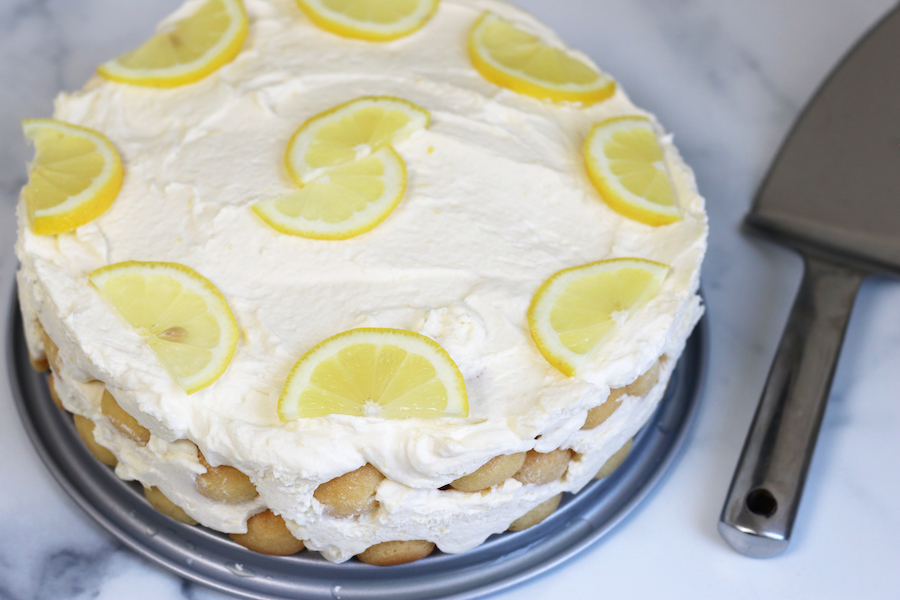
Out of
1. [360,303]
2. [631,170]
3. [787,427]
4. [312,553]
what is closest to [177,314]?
[360,303]

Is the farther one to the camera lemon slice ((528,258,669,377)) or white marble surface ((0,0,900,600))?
white marble surface ((0,0,900,600))

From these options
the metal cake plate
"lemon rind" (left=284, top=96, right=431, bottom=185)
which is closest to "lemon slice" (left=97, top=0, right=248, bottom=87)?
"lemon rind" (left=284, top=96, right=431, bottom=185)

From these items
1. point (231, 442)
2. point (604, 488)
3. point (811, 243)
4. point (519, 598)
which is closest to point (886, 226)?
point (811, 243)

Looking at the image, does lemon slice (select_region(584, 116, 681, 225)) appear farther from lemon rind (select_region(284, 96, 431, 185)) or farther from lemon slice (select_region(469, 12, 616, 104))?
lemon rind (select_region(284, 96, 431, 185))

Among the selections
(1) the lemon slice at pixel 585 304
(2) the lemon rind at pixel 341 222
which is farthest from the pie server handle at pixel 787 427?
(2) the lemon rind at pixel 341 222

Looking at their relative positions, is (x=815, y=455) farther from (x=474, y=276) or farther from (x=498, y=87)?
(x=498, y=87)
